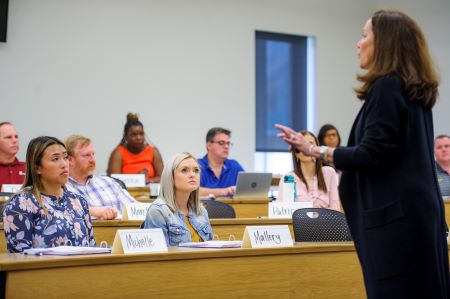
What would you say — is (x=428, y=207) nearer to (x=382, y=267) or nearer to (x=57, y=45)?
(x=382, y=267)

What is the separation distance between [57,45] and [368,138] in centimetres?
568

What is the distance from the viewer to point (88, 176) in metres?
4.05

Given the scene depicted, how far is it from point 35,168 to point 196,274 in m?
0.95

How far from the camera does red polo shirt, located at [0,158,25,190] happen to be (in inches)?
207

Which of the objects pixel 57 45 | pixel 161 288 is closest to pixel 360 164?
pixel 161 288

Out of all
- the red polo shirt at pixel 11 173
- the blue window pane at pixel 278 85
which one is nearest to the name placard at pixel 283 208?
the red polo shirt at pixel 11 173

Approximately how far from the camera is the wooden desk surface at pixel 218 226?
3.39 metres

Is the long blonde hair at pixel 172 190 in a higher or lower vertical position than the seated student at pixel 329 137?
lower

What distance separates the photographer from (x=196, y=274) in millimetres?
2266

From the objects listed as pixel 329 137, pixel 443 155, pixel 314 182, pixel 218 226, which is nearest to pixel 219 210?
pixel 218 226

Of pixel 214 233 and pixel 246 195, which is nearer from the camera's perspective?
pixel 214 233

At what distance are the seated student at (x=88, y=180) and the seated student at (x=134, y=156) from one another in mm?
2137

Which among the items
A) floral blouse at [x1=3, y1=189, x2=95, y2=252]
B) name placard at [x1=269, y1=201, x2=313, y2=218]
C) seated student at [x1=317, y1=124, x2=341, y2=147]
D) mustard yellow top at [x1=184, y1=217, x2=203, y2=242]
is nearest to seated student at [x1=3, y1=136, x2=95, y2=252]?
floral blouse at [x1=3, y1=189, x2=95, y2=252]

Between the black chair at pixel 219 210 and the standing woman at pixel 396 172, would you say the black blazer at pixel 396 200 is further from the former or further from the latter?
the black chair at pixel 219 210
